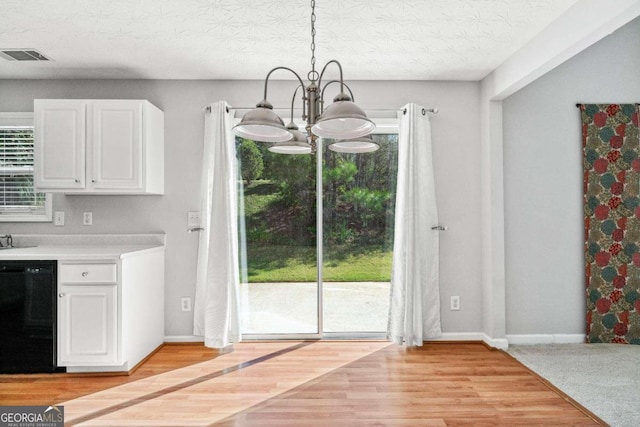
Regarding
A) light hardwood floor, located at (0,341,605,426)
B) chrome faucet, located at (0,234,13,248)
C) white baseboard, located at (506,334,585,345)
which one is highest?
chrome faucet, located at (0,234,13,248)

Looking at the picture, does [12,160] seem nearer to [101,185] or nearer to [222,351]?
[101,185]

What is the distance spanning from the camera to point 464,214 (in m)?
3.75

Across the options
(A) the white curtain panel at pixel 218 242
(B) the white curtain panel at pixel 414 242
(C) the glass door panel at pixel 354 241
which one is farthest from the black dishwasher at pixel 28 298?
(B) the white curtain panel at pixel 414 242

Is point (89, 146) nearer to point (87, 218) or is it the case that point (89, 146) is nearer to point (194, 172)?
point (87, 218)

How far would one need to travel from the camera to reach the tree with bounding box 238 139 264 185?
377 cm

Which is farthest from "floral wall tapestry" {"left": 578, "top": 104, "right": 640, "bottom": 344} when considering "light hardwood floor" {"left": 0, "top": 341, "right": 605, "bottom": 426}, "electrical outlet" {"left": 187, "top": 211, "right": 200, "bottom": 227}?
"electrical outlet" {"left": 187, "top": 211, "right": 200, "bottom": 227}

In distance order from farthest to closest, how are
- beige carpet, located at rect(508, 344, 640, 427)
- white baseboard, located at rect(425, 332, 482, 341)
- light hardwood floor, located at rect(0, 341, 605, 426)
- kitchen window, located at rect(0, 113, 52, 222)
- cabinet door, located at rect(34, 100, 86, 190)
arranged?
white baseboard, located at rect(425, 332, 482, 341) → kitchen window, located at rect(0, 113, 52, 222) → cabinet door, located at rect(34, 100, 86, 190) → beige carpet, located at rect(508, 344, 640, 427) → light hardwood floor, located at rect(0, 341, 605, 426)

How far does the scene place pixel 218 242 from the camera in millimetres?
3484

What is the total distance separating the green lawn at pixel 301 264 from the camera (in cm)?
381

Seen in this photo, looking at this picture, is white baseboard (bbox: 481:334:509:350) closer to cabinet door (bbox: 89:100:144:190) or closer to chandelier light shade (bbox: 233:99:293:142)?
chandelier light shade (bbox: 233:99:293:142)

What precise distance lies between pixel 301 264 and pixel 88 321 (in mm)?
1763

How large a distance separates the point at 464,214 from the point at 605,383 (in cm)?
163

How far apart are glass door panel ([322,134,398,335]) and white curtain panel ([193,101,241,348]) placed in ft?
2.77

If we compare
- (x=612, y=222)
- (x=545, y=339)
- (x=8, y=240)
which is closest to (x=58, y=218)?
(x=8, y=240)
